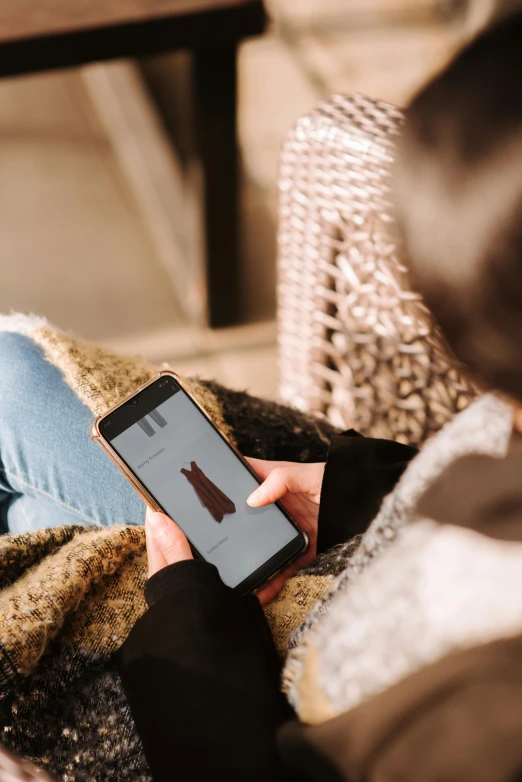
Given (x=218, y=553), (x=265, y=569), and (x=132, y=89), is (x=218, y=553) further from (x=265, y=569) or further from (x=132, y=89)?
(x=132, y=89)

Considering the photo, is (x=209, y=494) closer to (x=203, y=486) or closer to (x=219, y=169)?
(x=203, y=486)

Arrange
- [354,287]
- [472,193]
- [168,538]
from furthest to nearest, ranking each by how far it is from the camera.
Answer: [354,287] → [168,538] → [472,193]

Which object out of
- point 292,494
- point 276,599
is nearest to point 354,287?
point 292,494

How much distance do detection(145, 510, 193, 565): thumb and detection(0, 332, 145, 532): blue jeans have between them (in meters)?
0.08

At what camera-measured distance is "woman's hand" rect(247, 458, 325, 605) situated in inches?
25.2

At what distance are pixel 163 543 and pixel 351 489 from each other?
0.57 ft

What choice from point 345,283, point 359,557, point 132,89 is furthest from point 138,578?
point 132,89

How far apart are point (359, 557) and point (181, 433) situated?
0.78 ft

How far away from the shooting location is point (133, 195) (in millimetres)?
1651

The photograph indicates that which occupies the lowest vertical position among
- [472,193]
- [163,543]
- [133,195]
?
[133,195]

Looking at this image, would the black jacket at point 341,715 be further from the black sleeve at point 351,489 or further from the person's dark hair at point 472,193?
the person's dark hair at point 472,193

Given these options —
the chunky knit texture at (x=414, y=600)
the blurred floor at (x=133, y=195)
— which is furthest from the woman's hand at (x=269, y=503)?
the blurred floor at (x=133, y=195)

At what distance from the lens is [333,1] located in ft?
6.59

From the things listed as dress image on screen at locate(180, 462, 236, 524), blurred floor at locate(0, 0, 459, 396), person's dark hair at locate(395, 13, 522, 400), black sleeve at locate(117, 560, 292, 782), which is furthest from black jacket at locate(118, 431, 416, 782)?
blurred floor at locate(0, 0, 459, 396)
